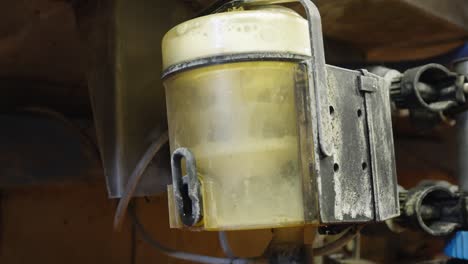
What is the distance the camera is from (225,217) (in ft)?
1.60

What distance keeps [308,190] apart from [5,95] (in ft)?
2.03

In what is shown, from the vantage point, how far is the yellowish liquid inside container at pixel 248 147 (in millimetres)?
486

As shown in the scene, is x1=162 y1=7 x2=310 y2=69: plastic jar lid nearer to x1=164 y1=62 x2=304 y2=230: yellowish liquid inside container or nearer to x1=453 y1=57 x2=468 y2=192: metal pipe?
x1=164 y1=62 x2=304 y2=230: yellowish liquid inside container

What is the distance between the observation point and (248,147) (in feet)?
1.60

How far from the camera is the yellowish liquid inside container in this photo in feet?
1.59

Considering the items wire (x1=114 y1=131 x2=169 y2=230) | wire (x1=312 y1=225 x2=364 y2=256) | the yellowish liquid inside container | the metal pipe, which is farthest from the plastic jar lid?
the metal pipe

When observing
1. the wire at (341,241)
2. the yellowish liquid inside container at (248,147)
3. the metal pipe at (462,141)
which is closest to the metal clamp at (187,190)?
the yellowish liquid inside container at (248,147)

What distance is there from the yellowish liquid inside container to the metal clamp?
0.01 meters

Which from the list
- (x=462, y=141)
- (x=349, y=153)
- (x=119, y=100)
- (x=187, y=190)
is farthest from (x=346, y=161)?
(x=462, y=141)

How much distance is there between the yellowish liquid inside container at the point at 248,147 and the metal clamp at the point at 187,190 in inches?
0.5

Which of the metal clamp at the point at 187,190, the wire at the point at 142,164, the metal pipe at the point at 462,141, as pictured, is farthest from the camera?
the metal pipe at the point at 462,141

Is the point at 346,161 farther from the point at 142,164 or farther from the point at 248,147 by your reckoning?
the point at 142,164

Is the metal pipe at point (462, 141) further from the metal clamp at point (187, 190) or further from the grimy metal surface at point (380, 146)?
the metal clamp at point (187, 190)

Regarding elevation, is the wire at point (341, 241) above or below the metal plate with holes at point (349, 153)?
below
